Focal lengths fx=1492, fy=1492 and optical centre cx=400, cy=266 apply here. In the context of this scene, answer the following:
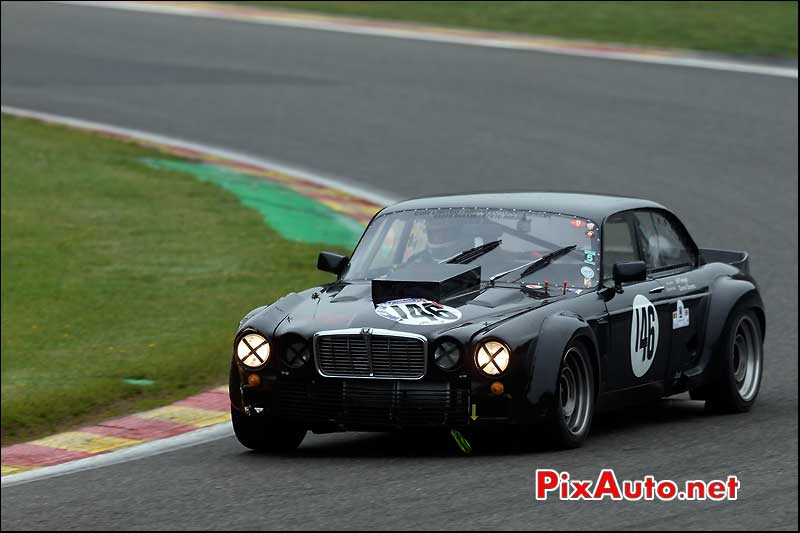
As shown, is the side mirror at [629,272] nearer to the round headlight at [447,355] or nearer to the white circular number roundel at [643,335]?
the white circular number roundel at [643,335]

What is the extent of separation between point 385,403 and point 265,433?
0.81m

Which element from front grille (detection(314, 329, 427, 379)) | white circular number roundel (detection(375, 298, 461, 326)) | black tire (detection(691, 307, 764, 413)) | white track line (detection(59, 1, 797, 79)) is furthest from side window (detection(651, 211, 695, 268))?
white track line (detection(59, 1, 797, 79))

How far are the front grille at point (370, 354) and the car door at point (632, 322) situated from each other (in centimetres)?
127

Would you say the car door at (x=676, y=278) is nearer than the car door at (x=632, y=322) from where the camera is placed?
No

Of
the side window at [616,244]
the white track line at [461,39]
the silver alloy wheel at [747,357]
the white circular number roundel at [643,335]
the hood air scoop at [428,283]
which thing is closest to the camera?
the hood air scoop at [428,283]

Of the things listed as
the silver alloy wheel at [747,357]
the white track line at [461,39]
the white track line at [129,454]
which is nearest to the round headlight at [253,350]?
the white track line at [129,454]

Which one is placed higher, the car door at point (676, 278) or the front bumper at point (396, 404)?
the car door at point (676, 278)

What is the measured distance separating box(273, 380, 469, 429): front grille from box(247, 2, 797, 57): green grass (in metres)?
18.0

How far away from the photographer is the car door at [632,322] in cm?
787

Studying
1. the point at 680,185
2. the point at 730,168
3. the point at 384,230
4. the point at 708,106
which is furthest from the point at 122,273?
the point at 708,106

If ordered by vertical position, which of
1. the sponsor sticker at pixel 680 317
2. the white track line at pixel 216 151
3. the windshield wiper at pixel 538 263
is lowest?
the sponsor sticker at pixel 680 317

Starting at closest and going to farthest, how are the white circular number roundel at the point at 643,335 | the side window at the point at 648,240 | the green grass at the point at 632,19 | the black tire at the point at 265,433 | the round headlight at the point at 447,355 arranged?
1. the round headlight at the point at 447,355
2. the black tire at the point at 265,433
3. the white circular number roundel at the point at 643,335
4. the side window at the point at 648,240
5. the green grass at the point at 632,19

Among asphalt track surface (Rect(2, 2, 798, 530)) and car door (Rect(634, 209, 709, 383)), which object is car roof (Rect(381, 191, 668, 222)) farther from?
asphalt track surface (Rect(2, 2, 798, 530))

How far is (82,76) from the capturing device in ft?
74.6
